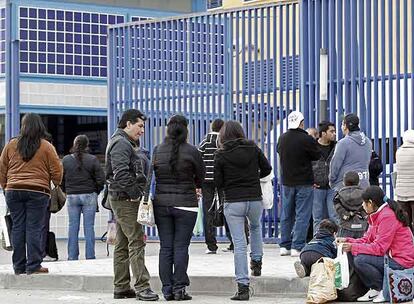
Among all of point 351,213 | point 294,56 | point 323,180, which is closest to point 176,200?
point 351,213

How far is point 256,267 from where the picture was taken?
12266 millimetres

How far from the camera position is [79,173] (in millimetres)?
15984

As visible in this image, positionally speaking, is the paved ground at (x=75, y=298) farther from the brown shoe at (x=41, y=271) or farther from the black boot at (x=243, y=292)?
the brown shoe at (x=41, y=271)

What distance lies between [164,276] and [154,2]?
12.8m

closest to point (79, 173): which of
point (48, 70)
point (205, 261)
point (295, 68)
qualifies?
point (205, 261)

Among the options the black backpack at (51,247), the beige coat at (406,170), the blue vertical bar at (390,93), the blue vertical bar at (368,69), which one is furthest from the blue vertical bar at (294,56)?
the black backpack at (51,247)

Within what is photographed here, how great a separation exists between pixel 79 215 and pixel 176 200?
16.4ft

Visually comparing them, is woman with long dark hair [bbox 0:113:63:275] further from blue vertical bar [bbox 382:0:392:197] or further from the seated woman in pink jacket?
blue vertical bar [bbox 382:0:392:197]

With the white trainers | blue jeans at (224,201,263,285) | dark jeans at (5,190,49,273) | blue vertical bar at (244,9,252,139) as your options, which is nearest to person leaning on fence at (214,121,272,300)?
blue jeans at (224,201,263,285)

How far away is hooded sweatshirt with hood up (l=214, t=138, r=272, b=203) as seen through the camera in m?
11.7

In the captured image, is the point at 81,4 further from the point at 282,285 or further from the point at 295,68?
the point at 282,285

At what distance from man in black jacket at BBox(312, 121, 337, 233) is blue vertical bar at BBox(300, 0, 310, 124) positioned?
1752 millimetres

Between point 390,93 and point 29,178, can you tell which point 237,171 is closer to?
point 29,178

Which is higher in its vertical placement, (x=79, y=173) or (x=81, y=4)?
(x=81, y=4)
